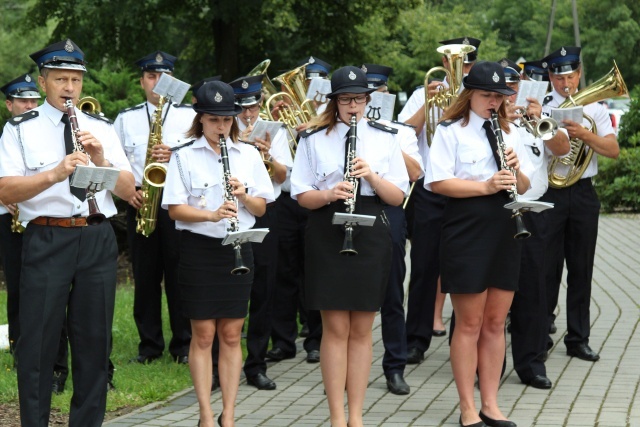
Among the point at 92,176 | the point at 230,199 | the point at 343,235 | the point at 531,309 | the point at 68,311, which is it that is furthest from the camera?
the point at 531,309

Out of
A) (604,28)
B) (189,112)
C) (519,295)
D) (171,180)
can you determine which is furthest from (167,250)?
(604,28)

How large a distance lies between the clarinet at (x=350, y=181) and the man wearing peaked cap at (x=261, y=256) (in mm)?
1394

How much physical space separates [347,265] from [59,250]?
5.38 ft

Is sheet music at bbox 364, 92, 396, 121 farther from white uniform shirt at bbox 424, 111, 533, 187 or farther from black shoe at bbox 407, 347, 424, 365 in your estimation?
black shoe at bbox 407, 347, 424, 365

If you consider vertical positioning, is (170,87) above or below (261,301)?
above

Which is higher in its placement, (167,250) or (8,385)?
(167,250)

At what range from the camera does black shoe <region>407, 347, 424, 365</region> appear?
9127mm

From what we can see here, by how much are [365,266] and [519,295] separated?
80.1 inches

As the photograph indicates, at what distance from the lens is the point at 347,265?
6867mm

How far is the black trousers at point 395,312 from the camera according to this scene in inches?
326

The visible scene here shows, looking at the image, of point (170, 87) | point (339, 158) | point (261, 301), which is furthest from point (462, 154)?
point (170, 87)

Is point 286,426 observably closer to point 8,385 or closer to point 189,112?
point 8,385

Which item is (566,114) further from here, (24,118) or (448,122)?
(24,118)

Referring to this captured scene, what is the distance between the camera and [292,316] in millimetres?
9469
